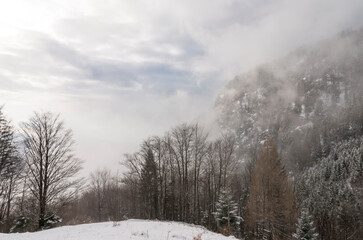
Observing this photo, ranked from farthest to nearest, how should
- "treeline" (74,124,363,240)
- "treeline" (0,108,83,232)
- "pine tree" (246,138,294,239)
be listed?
"treeline" (74,124,363,240) < "pine tree" (246,138,294,239) < "treeline" (0,108,83,232)

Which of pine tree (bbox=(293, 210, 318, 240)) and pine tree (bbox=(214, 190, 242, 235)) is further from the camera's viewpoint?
pine tree (bbox=(293, 210, 318, 240))

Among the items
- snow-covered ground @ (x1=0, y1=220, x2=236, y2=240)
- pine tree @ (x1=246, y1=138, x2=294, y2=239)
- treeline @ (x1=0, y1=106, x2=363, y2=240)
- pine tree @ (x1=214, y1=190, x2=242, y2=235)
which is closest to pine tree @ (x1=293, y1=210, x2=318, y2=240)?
treeline @ (x1=0, y1=106, x2=363, y2=240)

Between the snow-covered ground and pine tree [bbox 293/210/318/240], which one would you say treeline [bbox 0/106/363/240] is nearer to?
pine tree [bbox 293/210/318/240]

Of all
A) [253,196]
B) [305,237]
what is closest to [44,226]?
[253,196]

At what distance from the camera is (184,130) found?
3016cm

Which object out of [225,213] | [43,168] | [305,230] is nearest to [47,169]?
[43,168]

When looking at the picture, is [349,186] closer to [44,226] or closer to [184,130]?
[184,130]

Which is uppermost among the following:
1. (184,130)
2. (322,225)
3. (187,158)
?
(184,130)

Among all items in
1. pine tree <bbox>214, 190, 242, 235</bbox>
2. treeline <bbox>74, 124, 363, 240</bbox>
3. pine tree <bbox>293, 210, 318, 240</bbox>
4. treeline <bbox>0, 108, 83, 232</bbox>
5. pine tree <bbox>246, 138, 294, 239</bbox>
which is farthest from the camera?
pine tree <bbox>293, 210, 318, 240</bbox>

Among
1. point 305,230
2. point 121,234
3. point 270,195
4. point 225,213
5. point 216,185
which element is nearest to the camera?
point 121,234

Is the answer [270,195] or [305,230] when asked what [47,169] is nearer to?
[270,195]

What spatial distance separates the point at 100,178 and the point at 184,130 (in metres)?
47.3

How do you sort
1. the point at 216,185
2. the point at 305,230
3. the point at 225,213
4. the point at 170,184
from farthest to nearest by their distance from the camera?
1. the point at 216,185
2. the point at 170,184
3. the point at 305,230
4. the point at 225,213

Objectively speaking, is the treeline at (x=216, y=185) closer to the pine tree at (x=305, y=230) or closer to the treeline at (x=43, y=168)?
the pine tree at (x=305, y=230)
